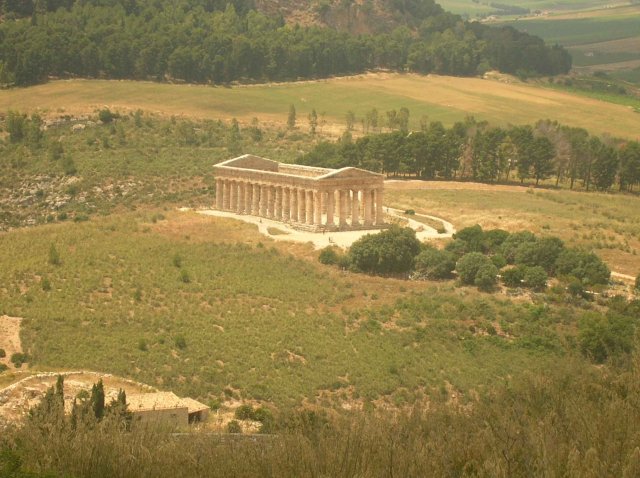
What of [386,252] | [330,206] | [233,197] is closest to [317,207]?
[330,206]

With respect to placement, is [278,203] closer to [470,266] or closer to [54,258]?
[470,266]

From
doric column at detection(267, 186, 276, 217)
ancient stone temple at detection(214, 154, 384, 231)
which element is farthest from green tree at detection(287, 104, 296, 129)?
doric column at detection(267, 186, 276, 217)

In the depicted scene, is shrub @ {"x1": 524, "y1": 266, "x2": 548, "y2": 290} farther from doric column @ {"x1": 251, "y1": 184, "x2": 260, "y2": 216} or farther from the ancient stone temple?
doric column @ {"x1": 251, "y1": 184, "x2": 260, "y2": 216}

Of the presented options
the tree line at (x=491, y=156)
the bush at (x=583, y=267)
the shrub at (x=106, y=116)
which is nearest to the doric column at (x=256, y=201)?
the tree line at (x=491, y=156)

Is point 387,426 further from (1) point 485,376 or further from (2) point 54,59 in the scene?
(2) point 54,59

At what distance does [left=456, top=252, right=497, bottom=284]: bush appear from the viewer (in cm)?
7238

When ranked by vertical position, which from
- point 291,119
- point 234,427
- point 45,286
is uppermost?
point 234,427

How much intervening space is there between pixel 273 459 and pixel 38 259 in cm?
3549

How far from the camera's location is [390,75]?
150 metres

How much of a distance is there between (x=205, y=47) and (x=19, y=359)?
8135 cm

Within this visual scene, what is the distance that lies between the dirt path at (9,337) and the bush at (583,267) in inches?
1047

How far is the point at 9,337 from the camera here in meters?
60.1

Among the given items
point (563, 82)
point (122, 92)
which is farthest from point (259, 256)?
point (563, 82)

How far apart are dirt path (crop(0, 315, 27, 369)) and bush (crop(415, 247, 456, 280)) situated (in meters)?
21.3
